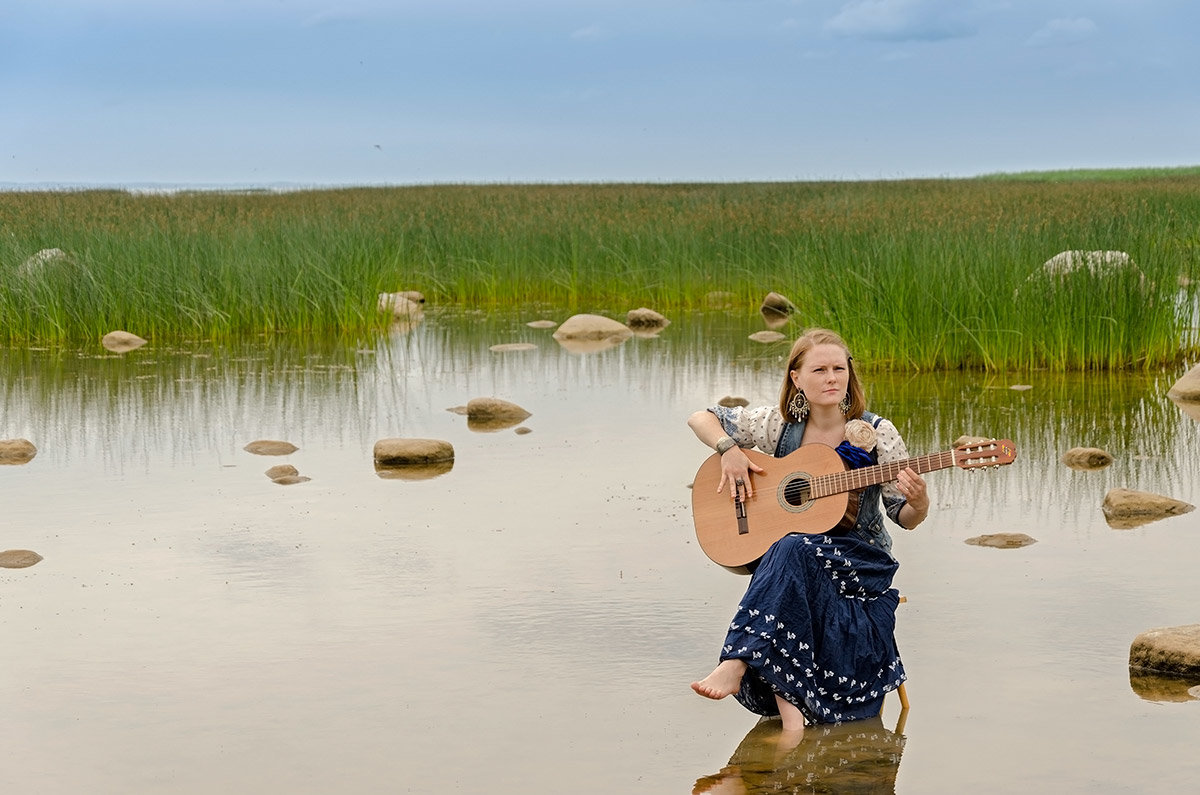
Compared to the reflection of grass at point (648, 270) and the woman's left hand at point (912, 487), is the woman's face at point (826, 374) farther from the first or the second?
the reflection of grass at point (648, 270)

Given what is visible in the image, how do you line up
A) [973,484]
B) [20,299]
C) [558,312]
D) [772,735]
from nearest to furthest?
[772,735], [973,484], [20,299], [558,312]

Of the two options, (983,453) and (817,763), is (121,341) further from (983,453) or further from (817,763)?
(817,763)

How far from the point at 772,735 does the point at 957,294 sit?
8320 mm

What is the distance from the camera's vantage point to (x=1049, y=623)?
18.3 feet

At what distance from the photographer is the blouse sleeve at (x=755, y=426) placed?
5098 mm

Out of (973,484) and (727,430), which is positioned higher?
(727,430)

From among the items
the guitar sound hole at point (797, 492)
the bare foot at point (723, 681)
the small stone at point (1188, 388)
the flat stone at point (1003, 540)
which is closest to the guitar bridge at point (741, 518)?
the guitar sound hole at point (797, 492)

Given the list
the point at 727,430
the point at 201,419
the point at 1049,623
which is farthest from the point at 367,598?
the point at 201,419

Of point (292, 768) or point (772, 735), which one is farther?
point (772, 735)

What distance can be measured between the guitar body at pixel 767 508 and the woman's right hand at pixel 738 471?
0.03 meters

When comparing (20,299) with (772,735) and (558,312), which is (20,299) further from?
(772,735)

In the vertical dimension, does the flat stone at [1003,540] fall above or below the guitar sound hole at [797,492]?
below

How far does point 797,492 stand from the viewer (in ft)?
16.2

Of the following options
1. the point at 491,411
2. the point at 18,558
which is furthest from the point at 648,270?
the point at 18,558
